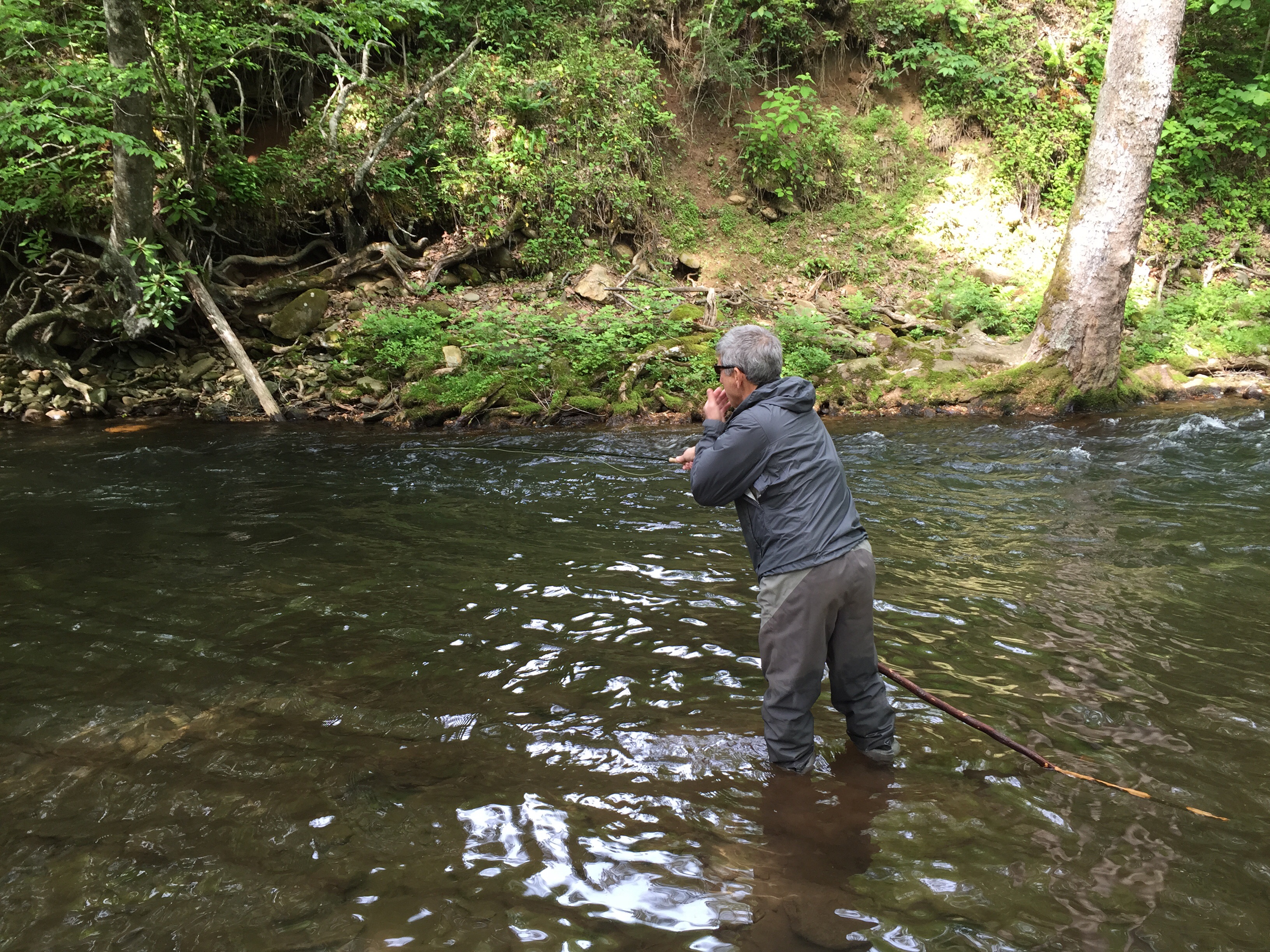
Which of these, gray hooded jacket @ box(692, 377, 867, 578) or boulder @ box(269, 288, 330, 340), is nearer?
gray hooded jacket @ box(692, 377, 867, 578)

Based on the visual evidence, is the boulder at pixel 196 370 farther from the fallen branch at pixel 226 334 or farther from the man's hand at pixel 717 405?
the man's hand at pixel 717 405

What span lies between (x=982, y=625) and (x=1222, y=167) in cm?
1708

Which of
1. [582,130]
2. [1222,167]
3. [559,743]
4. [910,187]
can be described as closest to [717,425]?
[559,743]

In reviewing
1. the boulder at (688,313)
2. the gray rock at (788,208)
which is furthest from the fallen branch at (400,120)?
the gray rock at (788,208)

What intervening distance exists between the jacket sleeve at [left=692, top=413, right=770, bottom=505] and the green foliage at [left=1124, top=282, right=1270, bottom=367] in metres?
12.3

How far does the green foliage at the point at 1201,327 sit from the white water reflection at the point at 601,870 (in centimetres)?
1320

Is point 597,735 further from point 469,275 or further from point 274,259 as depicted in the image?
point 274,259

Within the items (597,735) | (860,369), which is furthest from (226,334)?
(597,735)

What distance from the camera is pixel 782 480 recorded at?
3.57 meters

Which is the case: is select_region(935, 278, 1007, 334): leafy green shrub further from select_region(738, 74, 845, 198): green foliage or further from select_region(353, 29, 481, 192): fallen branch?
select_region(353, 29, 481, 192): fallen branch

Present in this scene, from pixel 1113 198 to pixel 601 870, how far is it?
12.3 metres

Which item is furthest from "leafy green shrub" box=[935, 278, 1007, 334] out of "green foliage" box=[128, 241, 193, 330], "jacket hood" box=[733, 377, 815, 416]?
"green foliage" box=[128, 241, 193, 330]

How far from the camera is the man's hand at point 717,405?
12.3 feet

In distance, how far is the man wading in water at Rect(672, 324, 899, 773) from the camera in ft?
11.6
